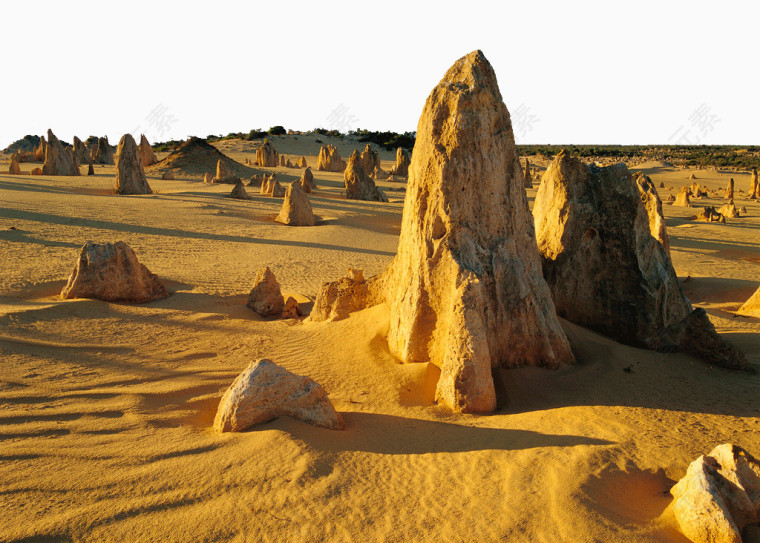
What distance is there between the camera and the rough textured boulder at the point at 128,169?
64.0 ft

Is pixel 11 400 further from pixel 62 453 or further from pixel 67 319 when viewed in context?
pixel 67 319

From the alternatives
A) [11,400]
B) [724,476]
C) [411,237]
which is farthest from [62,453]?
[724,476]

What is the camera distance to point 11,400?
442 centimetres

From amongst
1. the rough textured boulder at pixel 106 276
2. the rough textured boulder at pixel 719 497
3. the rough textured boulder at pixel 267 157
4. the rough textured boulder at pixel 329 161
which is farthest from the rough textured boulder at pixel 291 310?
the rough textured boulder at pixel 267 157

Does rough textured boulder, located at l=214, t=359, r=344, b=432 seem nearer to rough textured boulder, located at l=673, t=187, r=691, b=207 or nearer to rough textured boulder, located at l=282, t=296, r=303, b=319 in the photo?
rough textured boulder, located at l=282, t=296, r=303, b=319

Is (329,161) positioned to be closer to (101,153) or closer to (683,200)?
(101,153)

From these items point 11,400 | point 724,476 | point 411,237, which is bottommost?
point 11,400

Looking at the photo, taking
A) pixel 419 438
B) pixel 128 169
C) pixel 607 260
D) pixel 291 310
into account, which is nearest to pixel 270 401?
pixel 419 438

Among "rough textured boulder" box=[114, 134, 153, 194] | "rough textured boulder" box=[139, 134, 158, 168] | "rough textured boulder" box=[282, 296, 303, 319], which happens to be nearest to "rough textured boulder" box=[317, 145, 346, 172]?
"rough textured boulder" box=[139, 134, 158, 168]

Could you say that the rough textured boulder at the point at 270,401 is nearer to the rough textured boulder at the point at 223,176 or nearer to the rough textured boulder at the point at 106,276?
the rough textured boulder at the point at 106,276

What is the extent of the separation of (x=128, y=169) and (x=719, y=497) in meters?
21.2

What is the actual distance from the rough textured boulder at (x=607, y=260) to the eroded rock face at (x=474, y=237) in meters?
1.31

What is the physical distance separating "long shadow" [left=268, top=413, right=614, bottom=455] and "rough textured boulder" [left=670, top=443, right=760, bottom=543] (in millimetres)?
710

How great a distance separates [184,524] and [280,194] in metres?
20.6
